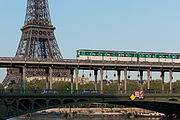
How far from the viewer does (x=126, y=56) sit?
414 ft

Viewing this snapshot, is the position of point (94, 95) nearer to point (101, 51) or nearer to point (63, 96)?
point (63, 96)

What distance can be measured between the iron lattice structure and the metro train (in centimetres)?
7040

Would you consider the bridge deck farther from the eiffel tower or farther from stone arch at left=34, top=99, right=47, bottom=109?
the eiffel tower

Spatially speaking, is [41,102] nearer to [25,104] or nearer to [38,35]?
[25,104]

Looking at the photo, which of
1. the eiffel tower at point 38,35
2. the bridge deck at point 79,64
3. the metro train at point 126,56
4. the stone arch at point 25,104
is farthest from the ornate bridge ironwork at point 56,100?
the eiffel tower at point 38,35

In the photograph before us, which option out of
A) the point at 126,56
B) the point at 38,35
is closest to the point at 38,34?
the point at 38,35

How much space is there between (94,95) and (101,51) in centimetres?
2394

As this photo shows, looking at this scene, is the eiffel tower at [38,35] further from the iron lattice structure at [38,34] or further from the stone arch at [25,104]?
the stone arch at [25,104]

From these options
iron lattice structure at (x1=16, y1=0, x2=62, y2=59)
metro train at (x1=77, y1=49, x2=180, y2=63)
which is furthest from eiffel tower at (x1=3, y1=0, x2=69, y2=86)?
metro train at (x1=77, y1=49, x2=180, y2=63)

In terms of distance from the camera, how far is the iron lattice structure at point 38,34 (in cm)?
19323

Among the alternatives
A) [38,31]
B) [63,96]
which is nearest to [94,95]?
[63,96]

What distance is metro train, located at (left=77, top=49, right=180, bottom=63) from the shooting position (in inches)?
4749

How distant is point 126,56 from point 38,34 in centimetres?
7714

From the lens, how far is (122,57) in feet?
411
